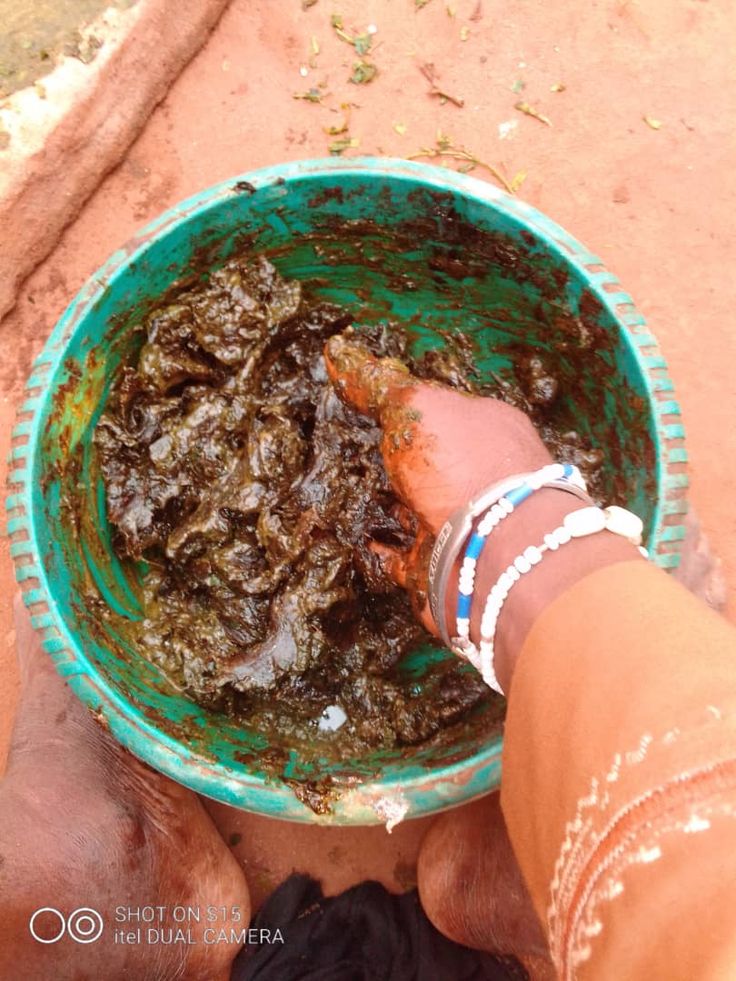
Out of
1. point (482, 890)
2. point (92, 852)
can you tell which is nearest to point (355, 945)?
point (482, 890)

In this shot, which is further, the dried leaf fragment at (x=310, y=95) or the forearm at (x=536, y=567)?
the dried leaf fragment at (x=310, y=95)

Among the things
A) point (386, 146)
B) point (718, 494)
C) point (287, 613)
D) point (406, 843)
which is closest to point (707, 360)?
point (718, 494)

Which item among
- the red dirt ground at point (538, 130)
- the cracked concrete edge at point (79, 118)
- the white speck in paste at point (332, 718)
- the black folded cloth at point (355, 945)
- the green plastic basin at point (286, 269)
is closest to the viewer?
the green plastic basin at point (286, 269)

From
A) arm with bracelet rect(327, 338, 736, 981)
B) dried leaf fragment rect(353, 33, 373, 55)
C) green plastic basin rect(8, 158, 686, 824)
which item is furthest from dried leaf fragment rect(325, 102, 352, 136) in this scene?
arm with bracelet rect(327, 338, 736, 981)

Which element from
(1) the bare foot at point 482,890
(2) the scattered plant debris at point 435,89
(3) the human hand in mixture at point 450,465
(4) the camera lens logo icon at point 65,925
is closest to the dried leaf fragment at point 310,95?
(2) the scattered plant debris at point 435,89

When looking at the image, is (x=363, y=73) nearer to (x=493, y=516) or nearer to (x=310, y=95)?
(x=310, y=95)

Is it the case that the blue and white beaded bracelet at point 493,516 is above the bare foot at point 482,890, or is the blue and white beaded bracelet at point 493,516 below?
above

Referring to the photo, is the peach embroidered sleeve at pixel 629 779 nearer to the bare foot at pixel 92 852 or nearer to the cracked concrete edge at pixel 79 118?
the bare foot at pixel 92 852
